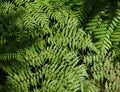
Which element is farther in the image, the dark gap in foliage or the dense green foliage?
the dark gap in foliage

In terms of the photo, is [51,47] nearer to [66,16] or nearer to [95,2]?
[66,16]

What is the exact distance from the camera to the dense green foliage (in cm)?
279

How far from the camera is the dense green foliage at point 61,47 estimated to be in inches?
110

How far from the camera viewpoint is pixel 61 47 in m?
2.96

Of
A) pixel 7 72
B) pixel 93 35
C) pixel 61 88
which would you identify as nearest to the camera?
pixel 61 88

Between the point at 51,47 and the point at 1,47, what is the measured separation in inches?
21.2

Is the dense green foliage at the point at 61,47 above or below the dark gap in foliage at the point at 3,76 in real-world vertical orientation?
above

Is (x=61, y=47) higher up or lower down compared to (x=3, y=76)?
higher up

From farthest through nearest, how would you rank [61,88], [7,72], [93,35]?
1. [93,35]
2. [7,72]
3. [61,88]

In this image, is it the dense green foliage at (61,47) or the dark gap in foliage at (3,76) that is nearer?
the dense green foliage at (61,47)

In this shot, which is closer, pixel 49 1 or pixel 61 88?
pixel 61 88

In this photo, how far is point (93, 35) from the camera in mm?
3045

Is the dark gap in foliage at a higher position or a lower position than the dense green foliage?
lower

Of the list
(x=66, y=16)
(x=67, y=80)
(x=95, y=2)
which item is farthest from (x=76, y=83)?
(x=95, y=2)
